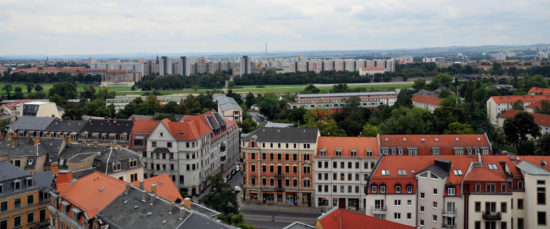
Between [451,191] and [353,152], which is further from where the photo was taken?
[353,152]

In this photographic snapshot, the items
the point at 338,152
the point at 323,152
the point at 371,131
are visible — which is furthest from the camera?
the point at 371,131

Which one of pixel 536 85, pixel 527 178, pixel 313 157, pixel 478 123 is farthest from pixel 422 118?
pixel 536 85

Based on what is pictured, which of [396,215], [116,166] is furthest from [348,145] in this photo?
[116,166]

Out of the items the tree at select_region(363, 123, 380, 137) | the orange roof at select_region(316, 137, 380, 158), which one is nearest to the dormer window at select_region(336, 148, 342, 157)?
the orange roof at select_region(316, 137, 380, 158)

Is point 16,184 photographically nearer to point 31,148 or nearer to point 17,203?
point 17,203

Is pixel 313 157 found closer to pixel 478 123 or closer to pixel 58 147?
pixel 58 147
